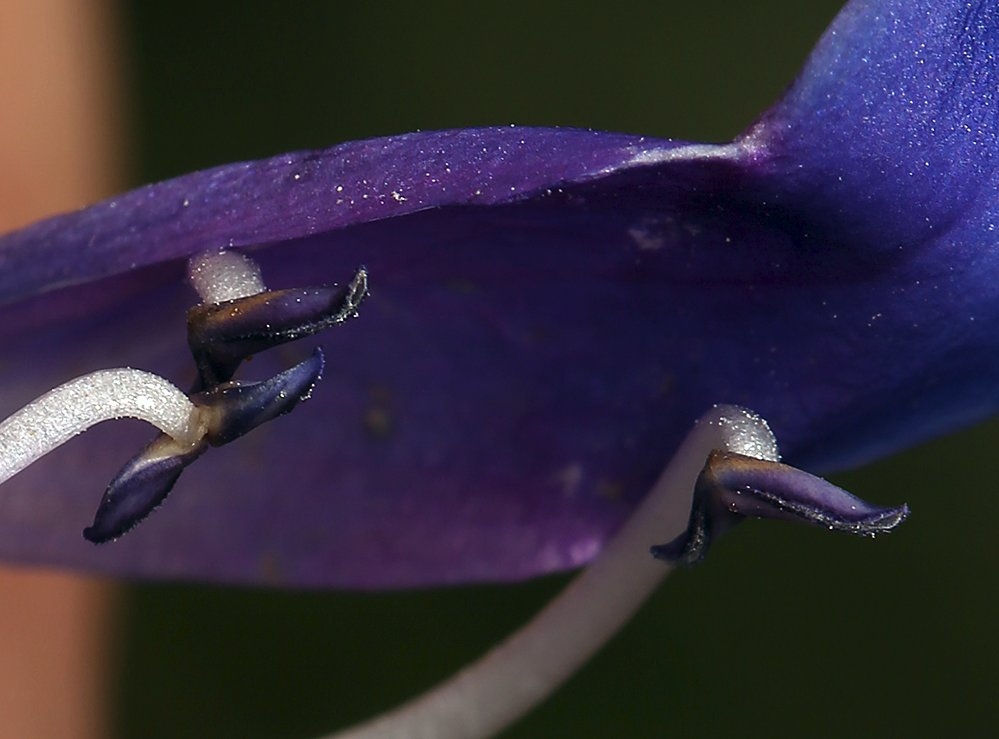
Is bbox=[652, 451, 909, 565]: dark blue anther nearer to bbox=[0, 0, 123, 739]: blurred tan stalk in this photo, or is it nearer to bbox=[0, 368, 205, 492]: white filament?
bbox=[0, 368, 205, 492]: white filament

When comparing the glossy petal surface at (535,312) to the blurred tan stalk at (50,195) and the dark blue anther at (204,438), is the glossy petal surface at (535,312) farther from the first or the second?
the blurred tan stalk at (50,195)

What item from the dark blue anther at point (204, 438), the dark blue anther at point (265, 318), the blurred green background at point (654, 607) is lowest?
the blurred green background at point (654, 607)

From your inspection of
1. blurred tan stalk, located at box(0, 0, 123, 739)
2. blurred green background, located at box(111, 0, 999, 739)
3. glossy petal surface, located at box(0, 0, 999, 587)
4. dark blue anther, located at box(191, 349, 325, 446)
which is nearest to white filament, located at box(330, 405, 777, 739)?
glossy petal surface, located at box(0, 0, 999, 587)

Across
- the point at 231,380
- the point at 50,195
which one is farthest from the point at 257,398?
the point at 50,195

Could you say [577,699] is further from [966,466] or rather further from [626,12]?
[626,12]

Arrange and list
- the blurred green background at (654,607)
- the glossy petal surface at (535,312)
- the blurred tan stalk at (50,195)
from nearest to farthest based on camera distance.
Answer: the glossy petal surface at (535,312) < the blurred tan stalk at (50,195) < the blurred green background at (654,607)

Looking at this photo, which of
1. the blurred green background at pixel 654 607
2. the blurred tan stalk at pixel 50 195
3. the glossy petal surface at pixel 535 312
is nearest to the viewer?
the glossy petal surface at pixel 535 312

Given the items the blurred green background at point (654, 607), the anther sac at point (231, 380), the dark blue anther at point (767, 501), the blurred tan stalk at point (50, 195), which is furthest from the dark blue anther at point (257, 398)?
the blurred green background at point (654, 607)

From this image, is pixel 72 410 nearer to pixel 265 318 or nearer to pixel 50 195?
pixel 265 318
